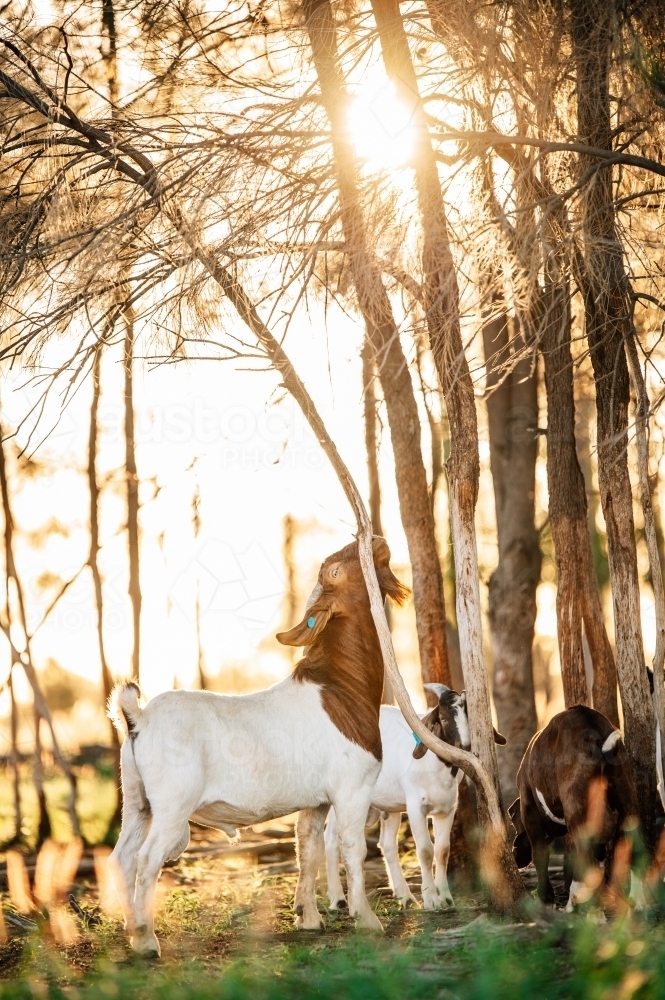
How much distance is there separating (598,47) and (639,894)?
17.7ft

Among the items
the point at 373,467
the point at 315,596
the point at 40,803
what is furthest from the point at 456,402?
the point at 40,803

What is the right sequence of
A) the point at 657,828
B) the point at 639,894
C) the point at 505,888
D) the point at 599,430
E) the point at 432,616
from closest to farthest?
the point at 639,894, the point at 505,888, the point at 657,828, the point at 599,430, the point at 432,616

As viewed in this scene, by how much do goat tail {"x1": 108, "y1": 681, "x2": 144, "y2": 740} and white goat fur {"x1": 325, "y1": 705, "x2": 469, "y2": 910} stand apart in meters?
2.31

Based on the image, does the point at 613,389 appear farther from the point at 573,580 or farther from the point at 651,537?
the point at 573,580

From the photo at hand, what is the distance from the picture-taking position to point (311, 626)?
7.79 meters

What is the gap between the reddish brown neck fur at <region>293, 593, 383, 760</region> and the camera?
7.58 m

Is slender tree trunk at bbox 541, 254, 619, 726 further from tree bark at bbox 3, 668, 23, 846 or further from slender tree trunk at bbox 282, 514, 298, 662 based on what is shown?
slender tree trunk at bbox 282, 514, 298, 662

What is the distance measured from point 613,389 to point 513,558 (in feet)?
13.5

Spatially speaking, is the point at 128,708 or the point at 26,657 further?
the point at 26,657

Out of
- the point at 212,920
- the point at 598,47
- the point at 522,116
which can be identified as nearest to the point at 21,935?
the point at 212,920

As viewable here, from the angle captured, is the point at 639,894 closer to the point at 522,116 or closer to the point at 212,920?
the point at 212,920

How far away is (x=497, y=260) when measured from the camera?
7.76 metres

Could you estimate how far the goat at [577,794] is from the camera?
7035 mm

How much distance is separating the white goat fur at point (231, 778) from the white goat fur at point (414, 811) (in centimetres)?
113
